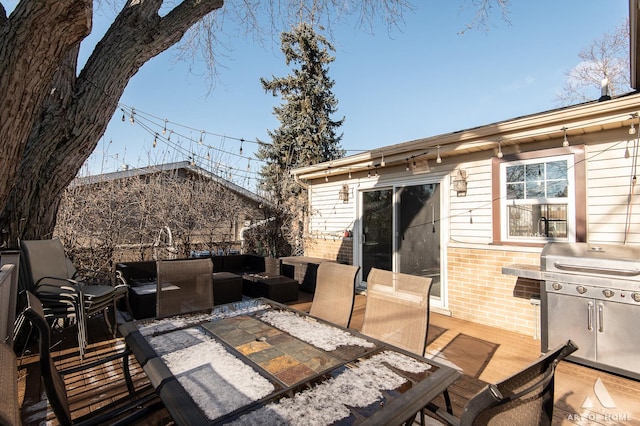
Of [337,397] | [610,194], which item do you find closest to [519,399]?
[337,397]

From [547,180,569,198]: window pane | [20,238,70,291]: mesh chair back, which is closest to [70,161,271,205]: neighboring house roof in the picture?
[20,238,70,291]: mesh chair back

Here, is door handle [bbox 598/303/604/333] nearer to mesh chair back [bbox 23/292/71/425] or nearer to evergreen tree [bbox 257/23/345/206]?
mesh chair back [bbox 23/292/71/425]

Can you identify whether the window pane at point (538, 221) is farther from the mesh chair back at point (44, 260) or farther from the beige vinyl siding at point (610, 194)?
the mesh chair back at point (44, 260)

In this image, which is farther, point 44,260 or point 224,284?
point 224,284

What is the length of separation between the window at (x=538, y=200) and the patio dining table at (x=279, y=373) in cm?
338

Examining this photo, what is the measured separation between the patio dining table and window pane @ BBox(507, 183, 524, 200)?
3.46 metres

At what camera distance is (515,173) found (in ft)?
13.8

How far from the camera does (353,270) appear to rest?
252 cm

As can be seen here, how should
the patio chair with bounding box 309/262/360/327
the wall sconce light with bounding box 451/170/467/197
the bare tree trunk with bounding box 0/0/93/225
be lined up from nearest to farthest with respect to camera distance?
the bare tree trunk with bounding box 0/0/93/225 → the patio chair with bounding box 309/262/360/327 → the wall sconce light with bounding box 451/170/467/197

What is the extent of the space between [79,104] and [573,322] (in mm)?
5534

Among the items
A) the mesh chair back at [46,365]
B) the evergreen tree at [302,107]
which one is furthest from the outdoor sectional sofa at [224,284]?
the evergreen tree at [302,107]

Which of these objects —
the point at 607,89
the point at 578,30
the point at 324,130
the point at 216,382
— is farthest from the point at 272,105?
the point at 216,382

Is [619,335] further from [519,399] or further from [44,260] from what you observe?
[44,260]

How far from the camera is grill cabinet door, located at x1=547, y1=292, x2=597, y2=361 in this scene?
296 centimetres
